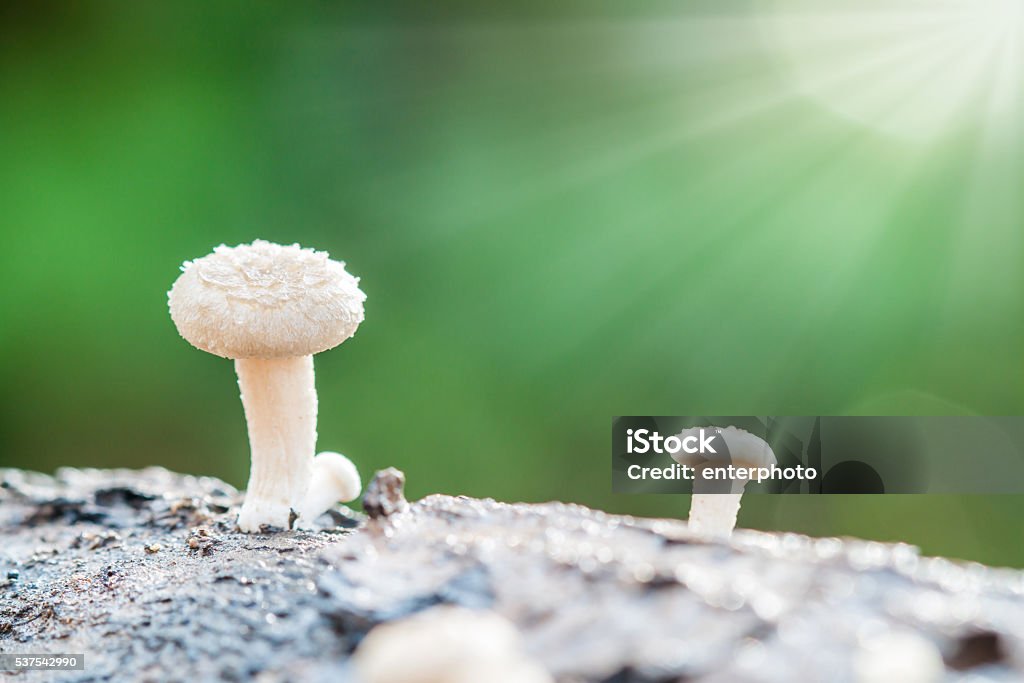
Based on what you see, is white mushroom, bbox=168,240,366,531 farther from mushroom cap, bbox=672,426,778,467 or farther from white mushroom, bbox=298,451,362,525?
mushroom cap, bbox=672,426,778,467

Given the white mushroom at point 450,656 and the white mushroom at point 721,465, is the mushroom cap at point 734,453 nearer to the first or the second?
the white mushroom at point 721,465

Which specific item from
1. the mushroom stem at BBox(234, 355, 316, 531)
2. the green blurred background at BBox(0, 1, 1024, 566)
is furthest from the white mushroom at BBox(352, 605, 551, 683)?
the green blurred background at BBox(0, 1, 1024, 566)

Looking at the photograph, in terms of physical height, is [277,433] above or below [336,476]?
above

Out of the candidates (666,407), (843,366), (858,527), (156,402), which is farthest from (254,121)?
(858,527)

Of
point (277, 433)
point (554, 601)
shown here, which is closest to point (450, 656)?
point (554, 601)

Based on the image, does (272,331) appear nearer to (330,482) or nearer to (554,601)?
(330,482)

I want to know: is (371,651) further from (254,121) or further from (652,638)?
(254,121)
